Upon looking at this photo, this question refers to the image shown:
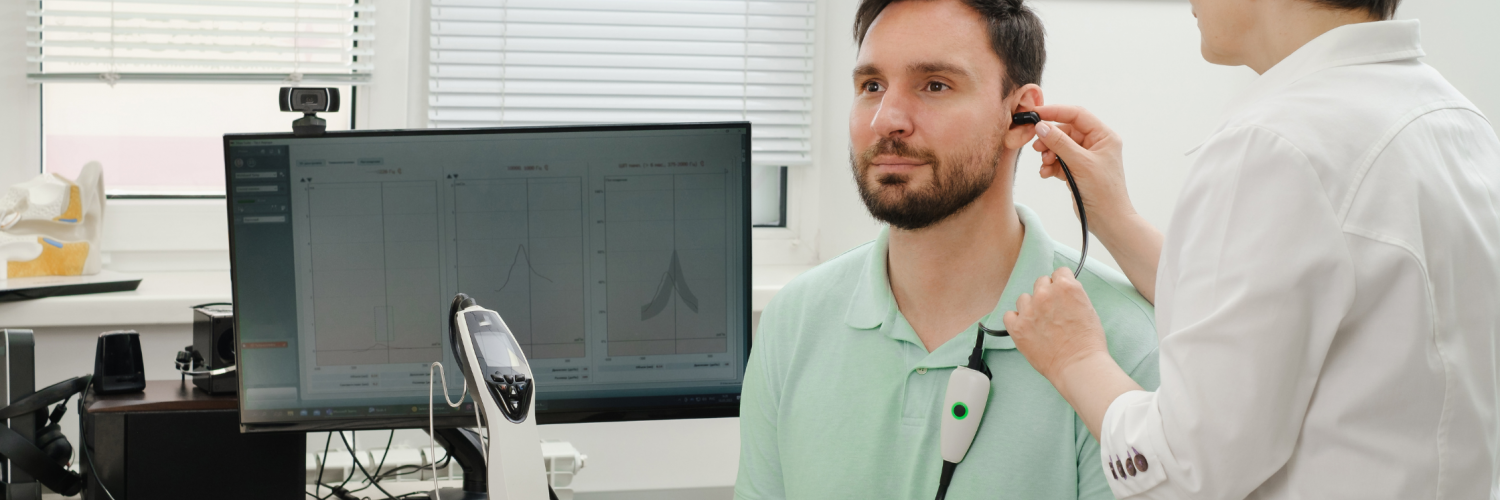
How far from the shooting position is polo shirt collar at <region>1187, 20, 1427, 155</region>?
2.60 feet

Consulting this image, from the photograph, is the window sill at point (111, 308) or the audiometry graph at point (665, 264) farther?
the window sill at point (111, 308)

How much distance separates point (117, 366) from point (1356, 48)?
1.50 m

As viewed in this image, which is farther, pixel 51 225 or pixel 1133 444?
pixel 51 225

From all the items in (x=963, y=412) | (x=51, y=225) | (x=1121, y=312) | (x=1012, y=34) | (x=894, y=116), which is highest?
(x=1012, y=34)

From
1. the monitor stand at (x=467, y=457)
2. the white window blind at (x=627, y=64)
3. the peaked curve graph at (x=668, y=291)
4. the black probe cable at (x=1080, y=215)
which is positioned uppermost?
the white window blind at (x=627, y=64)

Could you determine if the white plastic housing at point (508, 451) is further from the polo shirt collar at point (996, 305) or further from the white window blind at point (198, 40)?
the white window blind at point (198, 40)

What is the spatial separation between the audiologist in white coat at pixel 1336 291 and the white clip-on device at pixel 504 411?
0.51m

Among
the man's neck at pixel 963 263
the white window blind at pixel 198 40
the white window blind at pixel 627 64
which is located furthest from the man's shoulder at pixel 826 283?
the white window blind at pixel 198 40

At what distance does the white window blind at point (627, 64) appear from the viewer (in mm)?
2295

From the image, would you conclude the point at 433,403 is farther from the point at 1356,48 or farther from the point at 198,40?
the point at 198,40

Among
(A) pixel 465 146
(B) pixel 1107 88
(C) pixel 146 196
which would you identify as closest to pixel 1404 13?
(B) pixel 1107 88

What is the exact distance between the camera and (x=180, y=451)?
1.31 meters

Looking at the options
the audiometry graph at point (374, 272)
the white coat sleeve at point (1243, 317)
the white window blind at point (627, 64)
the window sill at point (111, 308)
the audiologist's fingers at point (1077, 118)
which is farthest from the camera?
the white window blind at point (627, 64)

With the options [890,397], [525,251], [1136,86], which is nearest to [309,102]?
[525,251]
